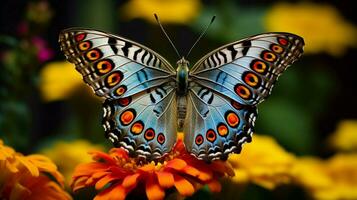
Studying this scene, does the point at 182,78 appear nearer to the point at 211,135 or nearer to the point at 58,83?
the point at 211,135

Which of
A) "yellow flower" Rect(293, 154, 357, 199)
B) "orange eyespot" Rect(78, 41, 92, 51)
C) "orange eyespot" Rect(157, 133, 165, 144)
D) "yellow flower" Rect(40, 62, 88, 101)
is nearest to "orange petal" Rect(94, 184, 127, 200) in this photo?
"orange eyespot" Rect(157, 133, 165, 144)

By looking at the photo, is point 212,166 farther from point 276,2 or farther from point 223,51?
point 276,2

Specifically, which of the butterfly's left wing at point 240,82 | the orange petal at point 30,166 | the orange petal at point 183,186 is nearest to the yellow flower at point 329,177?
the butterfly's left wing at point 240,82

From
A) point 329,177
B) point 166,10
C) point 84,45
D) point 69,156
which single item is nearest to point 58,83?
point 69,156

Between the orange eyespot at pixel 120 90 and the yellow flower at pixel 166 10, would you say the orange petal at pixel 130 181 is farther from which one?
the yellow flower at pixel 166 10

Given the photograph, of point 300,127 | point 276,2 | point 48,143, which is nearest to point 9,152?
point 48,143

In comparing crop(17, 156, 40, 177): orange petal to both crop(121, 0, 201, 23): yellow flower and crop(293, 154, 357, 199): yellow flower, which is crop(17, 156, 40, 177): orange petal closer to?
crop(293, 154, 357, 199): yellow flower
